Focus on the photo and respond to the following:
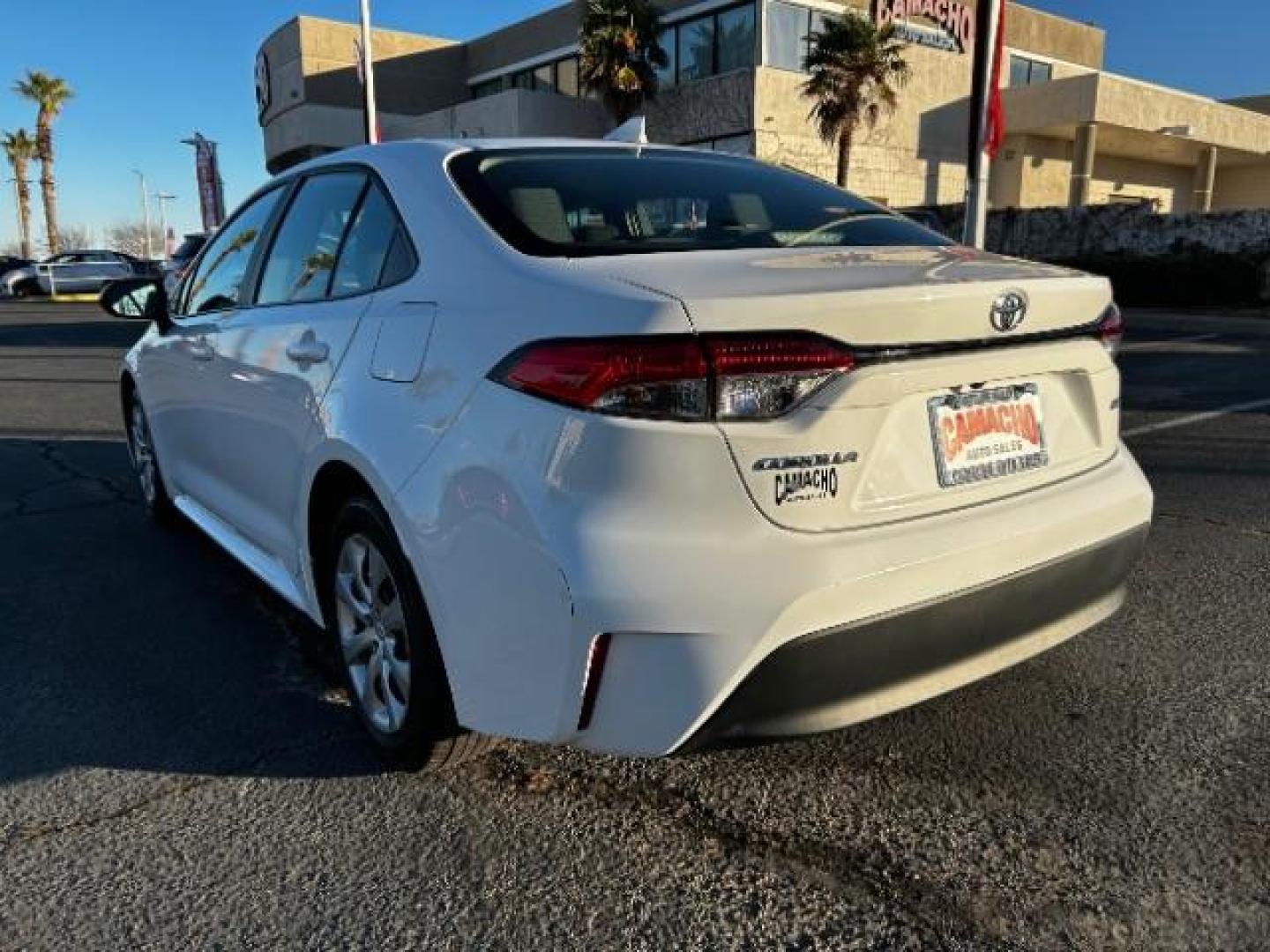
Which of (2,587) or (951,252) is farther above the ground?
(951,252)

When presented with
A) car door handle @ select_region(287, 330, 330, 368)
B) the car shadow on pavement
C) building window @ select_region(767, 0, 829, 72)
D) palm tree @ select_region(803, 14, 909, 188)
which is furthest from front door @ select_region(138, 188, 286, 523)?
building window @ select_region(767, 0, 829, 72)

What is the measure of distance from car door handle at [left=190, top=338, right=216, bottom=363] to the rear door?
100 millimetres

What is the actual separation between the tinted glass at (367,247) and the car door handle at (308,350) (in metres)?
0.15

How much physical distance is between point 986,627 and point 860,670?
374 mm

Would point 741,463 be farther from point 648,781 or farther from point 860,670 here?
point 648,781

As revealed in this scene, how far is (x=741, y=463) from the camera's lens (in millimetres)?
1951

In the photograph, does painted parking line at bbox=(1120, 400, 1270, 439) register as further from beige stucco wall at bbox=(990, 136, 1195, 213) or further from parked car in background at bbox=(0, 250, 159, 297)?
parked car in background at bbox=(0, 250, 159, 297)

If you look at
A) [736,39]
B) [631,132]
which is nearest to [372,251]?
[631,132]

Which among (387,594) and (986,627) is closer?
(986,627)

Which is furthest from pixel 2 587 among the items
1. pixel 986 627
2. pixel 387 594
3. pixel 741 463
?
pixel 986 627

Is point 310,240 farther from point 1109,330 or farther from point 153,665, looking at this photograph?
point 1109,330

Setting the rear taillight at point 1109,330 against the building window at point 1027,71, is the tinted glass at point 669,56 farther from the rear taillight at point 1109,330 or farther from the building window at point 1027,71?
the rear taillight at point 1109,330

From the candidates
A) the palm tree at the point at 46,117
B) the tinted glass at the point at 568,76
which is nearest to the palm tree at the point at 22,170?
Answer: the palm tree at the point at 46,117

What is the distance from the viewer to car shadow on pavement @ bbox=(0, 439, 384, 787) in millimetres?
2785
